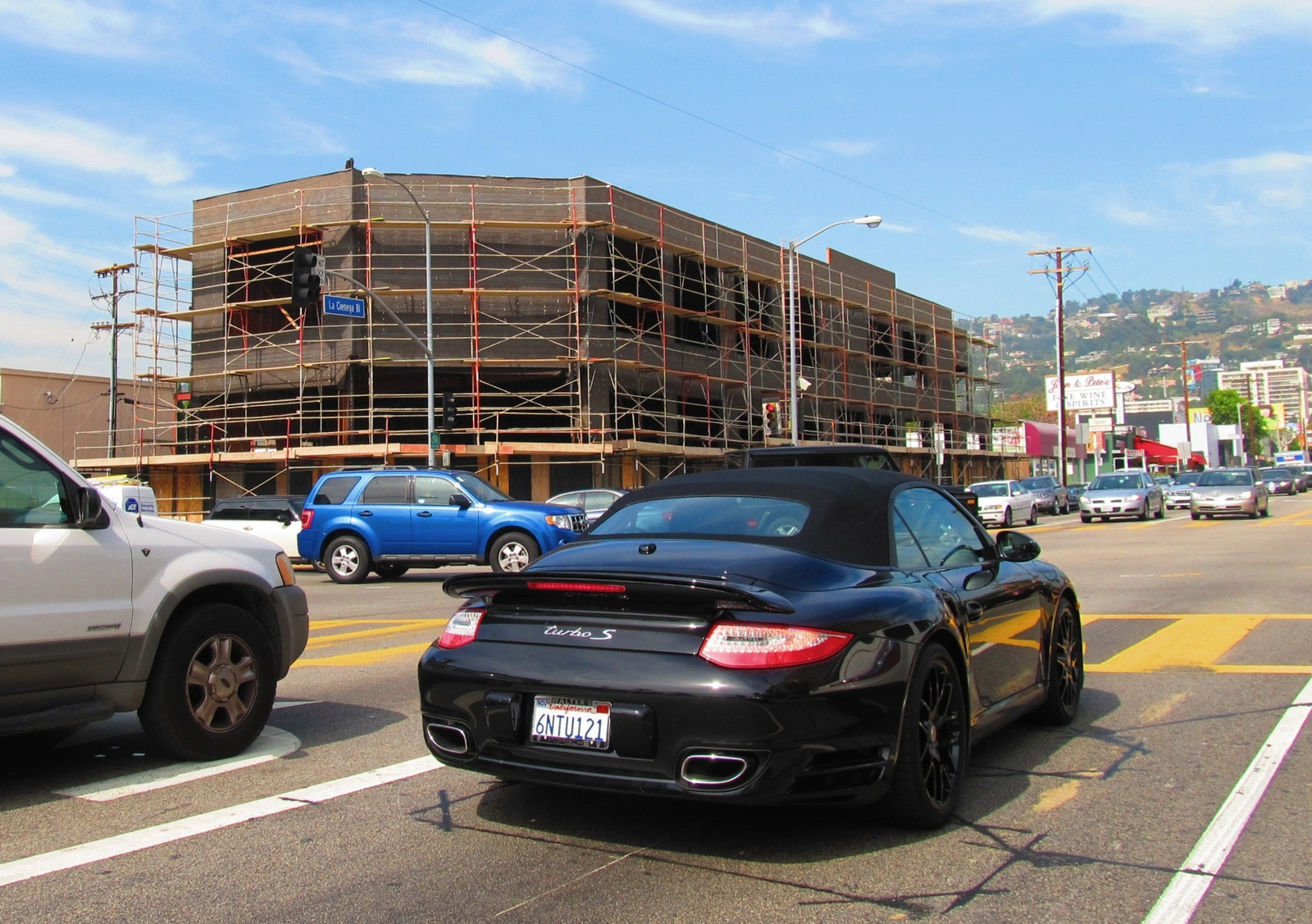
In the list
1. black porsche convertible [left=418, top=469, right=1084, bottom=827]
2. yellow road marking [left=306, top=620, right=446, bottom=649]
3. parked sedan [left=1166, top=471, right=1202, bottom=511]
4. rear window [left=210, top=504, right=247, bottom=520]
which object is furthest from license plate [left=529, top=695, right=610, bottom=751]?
parked sedan [left=1166, top=471, right=1202, bottom=511]

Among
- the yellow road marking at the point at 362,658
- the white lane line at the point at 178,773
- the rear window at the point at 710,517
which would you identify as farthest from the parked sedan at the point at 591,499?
the rear window at the point at 710,517

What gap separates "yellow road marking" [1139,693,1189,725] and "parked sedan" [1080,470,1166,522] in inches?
1167

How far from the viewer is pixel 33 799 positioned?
5.29m

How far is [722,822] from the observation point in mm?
4824

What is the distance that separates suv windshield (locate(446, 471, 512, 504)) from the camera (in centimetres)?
1870

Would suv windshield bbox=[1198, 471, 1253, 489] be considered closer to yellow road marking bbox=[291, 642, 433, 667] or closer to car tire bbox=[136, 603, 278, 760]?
yellow road marking bbox=[291, 642, 433, 667]

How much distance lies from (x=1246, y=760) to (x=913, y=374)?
170 feet

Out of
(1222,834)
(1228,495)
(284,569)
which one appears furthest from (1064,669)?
(1228,495)

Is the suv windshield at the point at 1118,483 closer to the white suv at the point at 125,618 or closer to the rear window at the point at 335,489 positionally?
the rear window at the point at 335,489

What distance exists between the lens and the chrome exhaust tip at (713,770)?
4.09 metres

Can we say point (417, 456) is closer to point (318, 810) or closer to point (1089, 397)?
point (318, 810)

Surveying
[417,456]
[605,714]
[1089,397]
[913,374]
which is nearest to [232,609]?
[605,714]

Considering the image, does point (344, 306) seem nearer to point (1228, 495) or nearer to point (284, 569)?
point (284, 569)

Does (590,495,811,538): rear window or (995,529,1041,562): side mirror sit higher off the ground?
(590,495,811,538): rear window
